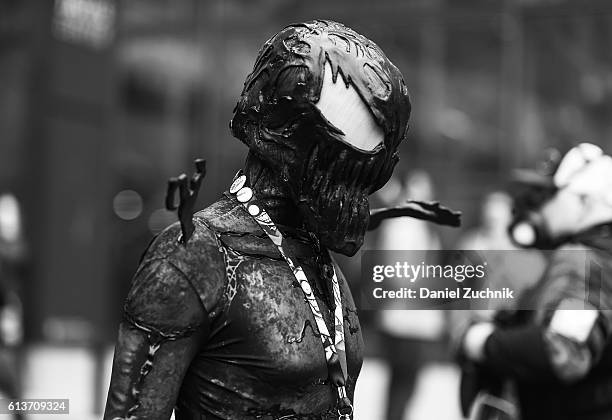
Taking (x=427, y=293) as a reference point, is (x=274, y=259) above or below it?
above

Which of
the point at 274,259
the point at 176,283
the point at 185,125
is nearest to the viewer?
the point at 176,283

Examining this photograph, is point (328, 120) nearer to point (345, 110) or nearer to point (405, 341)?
point (345, 110)

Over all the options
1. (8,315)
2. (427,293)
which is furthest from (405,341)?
(427,293)

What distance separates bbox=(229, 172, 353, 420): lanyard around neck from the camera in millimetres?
1888

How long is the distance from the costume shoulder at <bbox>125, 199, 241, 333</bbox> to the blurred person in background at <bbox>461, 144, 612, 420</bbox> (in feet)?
6.45

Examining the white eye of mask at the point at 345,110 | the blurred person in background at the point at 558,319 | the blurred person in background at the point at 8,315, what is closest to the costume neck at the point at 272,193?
the white eye of mask at the point at 345,110

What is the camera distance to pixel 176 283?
174cm

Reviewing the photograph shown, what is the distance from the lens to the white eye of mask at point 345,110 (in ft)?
6.02

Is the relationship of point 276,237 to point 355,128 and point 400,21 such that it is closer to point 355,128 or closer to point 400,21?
point 355,128

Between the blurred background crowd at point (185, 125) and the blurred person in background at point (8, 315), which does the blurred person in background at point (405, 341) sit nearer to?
the blurred background crowd at point (185, 125)

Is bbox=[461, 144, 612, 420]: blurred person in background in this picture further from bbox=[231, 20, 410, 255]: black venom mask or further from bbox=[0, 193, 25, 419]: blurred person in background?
bbox=[0, 193, 25, 419]: blurred person in background

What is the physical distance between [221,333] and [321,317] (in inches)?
7.5

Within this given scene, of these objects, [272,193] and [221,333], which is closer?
[221,333]

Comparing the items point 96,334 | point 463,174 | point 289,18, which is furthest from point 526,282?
point 289,18
